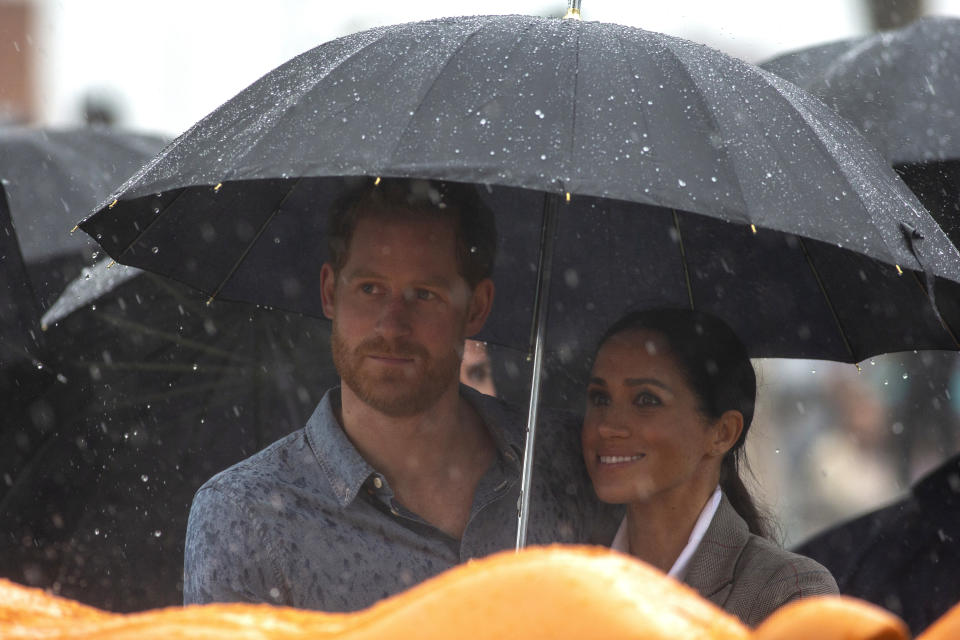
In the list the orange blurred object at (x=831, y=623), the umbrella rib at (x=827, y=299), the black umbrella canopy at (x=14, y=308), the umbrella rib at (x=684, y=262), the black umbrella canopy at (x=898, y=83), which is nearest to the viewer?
the orange blurred object at (x=831, y=623)

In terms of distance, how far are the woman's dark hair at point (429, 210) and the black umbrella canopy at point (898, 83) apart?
169 centimetres

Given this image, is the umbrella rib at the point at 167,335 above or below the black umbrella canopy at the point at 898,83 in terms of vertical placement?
below

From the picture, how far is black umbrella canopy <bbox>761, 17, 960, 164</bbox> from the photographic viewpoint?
4.45 meters

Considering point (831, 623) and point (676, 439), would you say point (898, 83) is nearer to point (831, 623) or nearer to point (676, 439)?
point (676, 439)

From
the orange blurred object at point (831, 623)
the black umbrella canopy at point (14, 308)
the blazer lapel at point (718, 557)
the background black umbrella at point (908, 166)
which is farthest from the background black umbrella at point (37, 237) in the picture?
the orange blurred object at point (831, 623)

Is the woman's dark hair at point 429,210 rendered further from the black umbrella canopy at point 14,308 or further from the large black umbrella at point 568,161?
the black umbrella canopy at point 14,308

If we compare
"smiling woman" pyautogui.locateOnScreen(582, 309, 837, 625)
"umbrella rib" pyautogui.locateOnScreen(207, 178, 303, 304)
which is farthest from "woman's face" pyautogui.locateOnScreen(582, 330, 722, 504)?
"umbrella rib" pyautogui.locateOnScreen(207, 178, 303, 304)

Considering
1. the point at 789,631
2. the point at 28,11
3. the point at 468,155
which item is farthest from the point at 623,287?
the point at 28,11

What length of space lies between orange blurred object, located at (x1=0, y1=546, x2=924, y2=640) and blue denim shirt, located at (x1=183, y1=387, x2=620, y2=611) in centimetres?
136

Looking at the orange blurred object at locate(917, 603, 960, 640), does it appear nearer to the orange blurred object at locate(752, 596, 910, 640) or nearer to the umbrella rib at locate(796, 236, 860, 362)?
the orange blurred object at locate(752, 596, 910, 640)

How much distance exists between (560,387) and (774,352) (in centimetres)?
94

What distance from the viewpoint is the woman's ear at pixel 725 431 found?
352 cm

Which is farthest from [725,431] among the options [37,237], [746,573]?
[37,237]

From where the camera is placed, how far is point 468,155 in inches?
94.7
